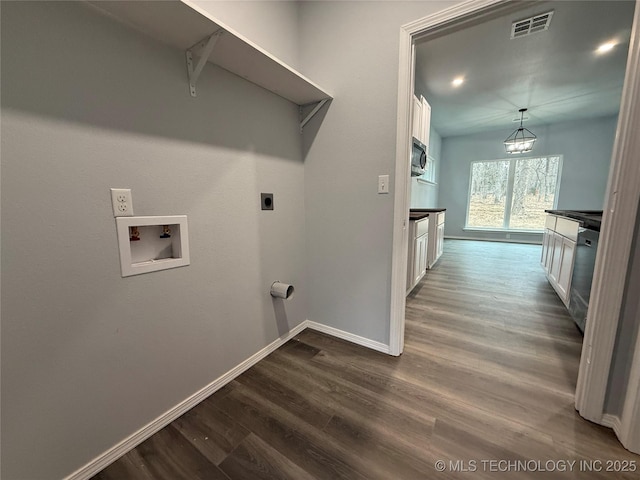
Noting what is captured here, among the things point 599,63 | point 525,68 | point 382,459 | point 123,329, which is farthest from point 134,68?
point 599,63

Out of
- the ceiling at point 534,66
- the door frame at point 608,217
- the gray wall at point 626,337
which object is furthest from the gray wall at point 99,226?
the gray wall at point 626,337

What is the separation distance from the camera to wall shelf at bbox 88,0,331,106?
36.3 inches

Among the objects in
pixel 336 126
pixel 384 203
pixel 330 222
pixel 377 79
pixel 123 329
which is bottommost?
pixel 123 329

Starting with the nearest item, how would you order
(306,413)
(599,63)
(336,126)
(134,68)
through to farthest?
1. (134,68)
2. (306,413)
3. (336,126)
4. (599,63)

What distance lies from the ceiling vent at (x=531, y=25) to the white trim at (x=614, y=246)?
1.69m

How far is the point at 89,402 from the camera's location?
0.99m

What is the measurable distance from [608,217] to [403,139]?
1.03 m

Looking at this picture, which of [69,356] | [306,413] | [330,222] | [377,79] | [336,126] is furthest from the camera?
[330,222]

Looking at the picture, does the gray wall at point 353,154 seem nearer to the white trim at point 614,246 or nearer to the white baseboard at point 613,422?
the white trim at point 614,246

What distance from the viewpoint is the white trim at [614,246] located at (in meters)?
1.00

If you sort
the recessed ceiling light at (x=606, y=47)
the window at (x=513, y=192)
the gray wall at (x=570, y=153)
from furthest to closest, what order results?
the window at (x=513, y=192) < the gray wall at (x=570, y=153) < the recessed ceiling light at (x=606, y=47)

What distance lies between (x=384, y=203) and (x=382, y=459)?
1.35 meters

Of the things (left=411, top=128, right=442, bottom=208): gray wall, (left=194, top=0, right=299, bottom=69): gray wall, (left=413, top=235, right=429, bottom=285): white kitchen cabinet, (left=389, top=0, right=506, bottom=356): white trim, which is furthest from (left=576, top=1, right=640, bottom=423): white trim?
(left=411, top=128, right=442, bottom=208): gray wall

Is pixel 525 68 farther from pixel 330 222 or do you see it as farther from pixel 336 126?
pixel 330 222
